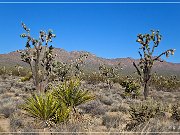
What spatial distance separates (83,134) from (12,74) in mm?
62505

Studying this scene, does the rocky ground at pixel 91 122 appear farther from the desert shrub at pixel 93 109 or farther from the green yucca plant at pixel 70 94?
the green yucca plant at pixel 70 94

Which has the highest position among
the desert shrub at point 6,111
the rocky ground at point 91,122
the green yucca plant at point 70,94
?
the green yucca plant at point 70,94

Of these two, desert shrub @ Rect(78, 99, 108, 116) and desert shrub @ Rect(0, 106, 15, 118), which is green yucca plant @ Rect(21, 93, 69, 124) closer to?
desert shrub @ Rect(0, 106, 15, 118)

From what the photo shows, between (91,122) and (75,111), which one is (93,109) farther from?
(75,111)

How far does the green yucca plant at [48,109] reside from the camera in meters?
9.51

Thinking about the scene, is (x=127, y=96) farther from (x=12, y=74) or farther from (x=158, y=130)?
(x=12, y=74)

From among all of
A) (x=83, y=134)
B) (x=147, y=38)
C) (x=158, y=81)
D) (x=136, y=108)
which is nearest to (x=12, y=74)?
(x=158, y=81)

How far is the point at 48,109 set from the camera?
377 inches

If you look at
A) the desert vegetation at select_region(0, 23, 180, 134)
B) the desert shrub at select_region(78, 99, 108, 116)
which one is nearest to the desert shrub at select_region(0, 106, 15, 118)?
the desert vegetation at select_region(0, 23, 180, 134)

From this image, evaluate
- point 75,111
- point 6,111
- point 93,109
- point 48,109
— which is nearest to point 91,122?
point 75,111

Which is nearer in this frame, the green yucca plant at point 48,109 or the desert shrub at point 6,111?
the green yucca plant at point 48,109

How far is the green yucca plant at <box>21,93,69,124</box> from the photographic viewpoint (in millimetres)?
9508

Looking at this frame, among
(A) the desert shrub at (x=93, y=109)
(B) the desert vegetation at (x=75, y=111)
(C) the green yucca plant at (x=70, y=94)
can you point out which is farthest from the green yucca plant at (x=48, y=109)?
(A) the desert shrub at (x=93, y=109)

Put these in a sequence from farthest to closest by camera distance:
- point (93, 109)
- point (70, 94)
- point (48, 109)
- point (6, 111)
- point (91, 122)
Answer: point (93, 109), point (6, 111), point (91, 122), point (70, 94), point (48, 109)
